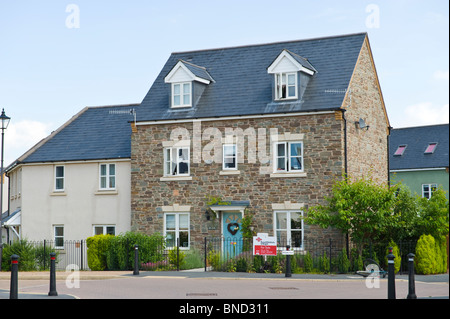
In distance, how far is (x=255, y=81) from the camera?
3023 cm

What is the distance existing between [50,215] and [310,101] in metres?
13.6

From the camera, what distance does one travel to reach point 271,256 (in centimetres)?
2550

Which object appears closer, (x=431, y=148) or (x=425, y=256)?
(x=425, y=256)

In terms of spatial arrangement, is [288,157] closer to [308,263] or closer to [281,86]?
[281,86]

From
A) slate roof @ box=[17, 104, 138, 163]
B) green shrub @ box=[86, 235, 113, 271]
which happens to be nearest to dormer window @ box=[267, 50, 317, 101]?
slate roof @ box=[17, 104, 138, 163]

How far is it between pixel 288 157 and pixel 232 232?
3.87 m

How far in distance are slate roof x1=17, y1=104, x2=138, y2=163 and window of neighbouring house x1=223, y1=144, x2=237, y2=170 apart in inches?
194

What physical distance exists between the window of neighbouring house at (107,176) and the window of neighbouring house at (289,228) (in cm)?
842

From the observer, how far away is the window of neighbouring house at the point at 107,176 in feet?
105

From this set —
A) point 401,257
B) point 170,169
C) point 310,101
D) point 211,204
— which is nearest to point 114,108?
point 170,169

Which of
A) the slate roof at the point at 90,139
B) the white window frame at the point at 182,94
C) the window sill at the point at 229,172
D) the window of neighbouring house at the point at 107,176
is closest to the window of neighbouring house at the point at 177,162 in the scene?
the window sill at the point at 229,172

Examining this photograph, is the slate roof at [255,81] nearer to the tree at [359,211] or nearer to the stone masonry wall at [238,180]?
the stone masonry wall at [238,180]

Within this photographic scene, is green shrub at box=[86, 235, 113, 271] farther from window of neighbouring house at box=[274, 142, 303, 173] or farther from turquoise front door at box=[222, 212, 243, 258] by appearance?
window of neighbouring house at box=[274, 142, 303, 173]

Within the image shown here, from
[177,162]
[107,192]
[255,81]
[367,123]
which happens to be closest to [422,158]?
[367,123]
